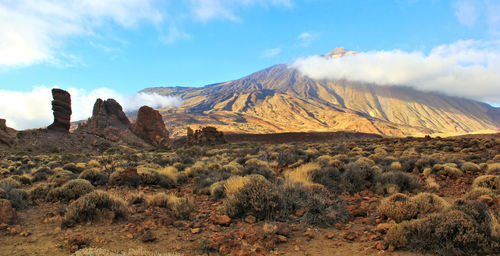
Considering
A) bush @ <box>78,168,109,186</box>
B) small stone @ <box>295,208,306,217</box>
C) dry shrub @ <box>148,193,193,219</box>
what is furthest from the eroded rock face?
small stone @ <box>295,208,306,217</box>

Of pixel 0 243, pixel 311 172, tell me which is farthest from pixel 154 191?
pixel 311 172

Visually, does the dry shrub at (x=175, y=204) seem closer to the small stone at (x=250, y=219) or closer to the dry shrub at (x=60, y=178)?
the small stone at (x=250, y=219)

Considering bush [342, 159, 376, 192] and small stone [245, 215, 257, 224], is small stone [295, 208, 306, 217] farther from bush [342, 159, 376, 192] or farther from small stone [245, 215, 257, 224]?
bush [342, 159, 376, 192]

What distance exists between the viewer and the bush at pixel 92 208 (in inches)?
213

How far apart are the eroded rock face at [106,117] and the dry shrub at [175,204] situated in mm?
42682

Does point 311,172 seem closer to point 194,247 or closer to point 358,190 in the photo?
point 358,190

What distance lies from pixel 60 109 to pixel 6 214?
3975cm

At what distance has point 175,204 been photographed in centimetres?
621

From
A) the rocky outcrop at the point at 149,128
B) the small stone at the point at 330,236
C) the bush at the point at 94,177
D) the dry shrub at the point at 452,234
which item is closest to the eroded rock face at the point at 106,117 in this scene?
the rocky outcrop at the point at 149,128

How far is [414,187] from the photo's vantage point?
7996 millimetres

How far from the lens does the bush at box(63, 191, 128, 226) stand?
213 inches

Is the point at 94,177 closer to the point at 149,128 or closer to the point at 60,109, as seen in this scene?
the point at 60,109

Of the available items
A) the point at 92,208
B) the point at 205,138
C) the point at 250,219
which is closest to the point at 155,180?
the point at 92,208

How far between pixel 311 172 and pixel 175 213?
16.6 feet
